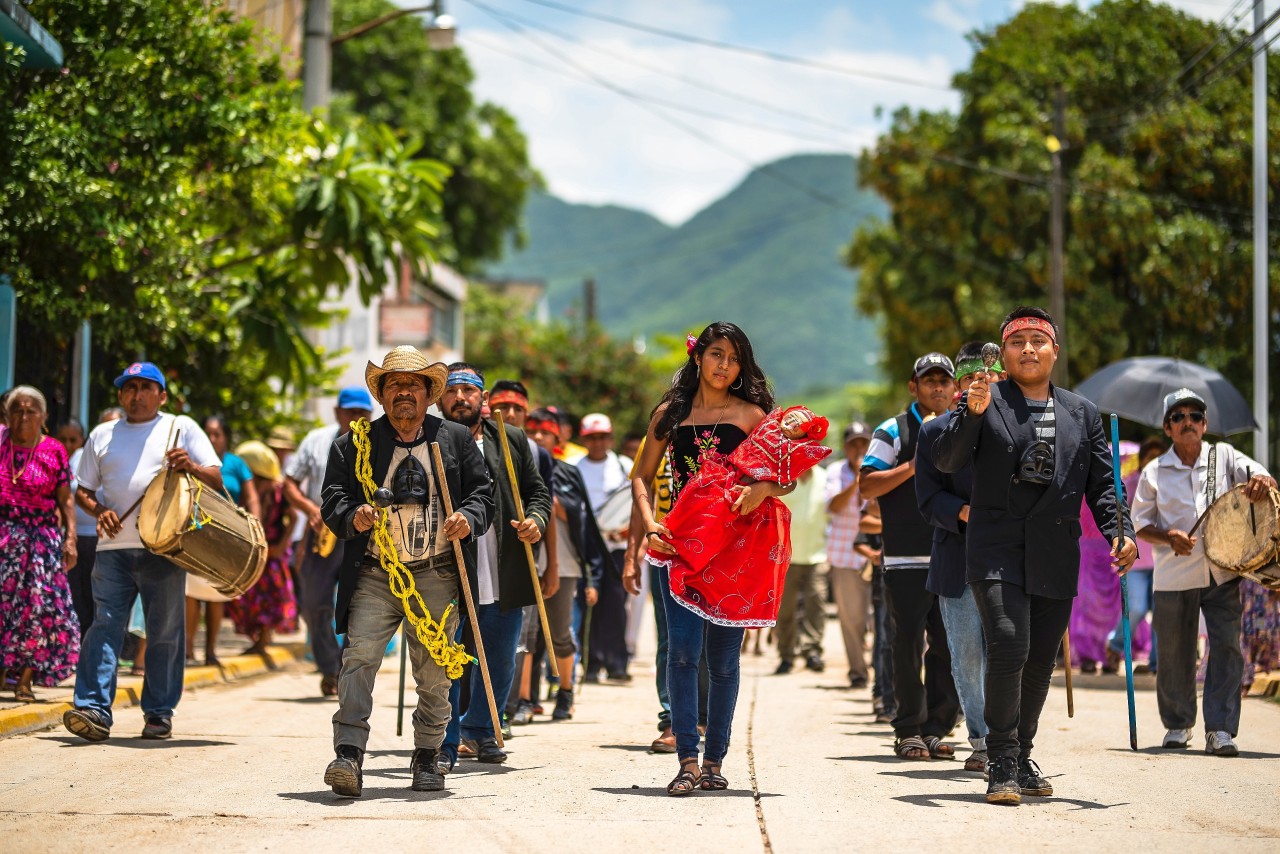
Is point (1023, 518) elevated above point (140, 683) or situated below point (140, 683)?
above

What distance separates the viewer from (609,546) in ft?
48.0

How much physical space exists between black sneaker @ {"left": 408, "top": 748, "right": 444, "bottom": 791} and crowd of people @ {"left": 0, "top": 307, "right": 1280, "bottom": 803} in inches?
0.4

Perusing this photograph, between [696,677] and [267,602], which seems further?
[267,602]

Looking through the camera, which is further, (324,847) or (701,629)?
(701,629)

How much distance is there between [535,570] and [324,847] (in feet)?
9.47

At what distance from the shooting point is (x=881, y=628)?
458 inches

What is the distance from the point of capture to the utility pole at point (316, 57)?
18984mm

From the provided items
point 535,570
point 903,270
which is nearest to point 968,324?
point 903,270

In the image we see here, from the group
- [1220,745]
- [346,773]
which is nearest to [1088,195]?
[1220,745]

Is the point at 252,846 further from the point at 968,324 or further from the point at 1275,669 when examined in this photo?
the point at 968,324

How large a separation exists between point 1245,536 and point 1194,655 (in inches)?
30.7

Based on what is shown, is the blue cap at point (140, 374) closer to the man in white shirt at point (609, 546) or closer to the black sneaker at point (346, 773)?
the black sneaker at point (346, 773)

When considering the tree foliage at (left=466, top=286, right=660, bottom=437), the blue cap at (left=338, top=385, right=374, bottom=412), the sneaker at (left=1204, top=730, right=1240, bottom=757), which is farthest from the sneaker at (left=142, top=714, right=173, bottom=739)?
the tree foliage at (left=466, top=286, right=660, bottom=437)

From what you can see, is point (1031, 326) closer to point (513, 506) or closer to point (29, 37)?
point (513, 506)
